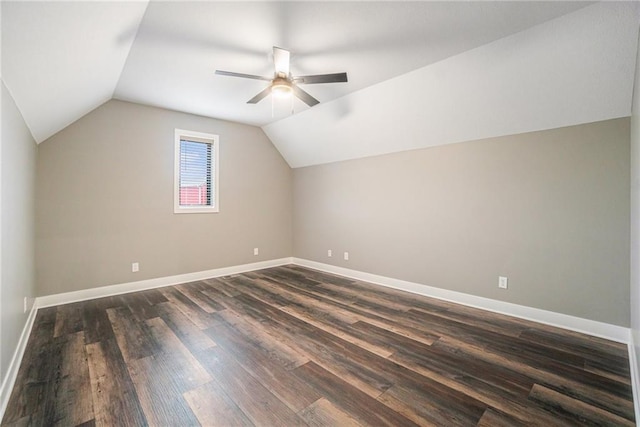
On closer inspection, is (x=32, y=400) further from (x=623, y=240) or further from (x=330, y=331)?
(x=623, y=240)

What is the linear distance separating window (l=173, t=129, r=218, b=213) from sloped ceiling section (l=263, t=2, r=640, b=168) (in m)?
1.87

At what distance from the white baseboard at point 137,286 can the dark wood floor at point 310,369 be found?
0.58ft

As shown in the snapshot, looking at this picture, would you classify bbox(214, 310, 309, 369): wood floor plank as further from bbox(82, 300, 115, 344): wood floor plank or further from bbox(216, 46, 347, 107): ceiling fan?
bbox(216, 46, 347, 107): ceiling fan

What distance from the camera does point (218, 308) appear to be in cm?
329

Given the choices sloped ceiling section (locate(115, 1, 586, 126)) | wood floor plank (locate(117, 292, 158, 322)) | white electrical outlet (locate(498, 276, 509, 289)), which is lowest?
wood floor plank (locate(117, 292, 158, 322))

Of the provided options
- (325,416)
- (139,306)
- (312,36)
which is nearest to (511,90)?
(312,36)

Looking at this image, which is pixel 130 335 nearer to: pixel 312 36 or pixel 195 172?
pixel 195 172

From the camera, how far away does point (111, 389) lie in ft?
5.99

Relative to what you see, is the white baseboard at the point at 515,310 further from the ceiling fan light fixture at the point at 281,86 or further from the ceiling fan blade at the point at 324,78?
the ceiling fan light fixture at the point at 281,86

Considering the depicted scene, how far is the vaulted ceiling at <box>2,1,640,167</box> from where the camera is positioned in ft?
6.28

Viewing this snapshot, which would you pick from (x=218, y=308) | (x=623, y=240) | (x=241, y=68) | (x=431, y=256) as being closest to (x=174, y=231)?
(x=218, y=308)

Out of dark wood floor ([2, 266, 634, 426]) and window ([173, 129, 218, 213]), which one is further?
window ([173, 129, 218, 213])

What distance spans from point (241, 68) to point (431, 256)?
324 cm

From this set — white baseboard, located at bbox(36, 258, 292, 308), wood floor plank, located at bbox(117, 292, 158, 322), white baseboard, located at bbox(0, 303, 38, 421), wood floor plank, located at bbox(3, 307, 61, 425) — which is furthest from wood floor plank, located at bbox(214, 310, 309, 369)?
white baseboard, located at bbox(36, 258, 292, 308)
